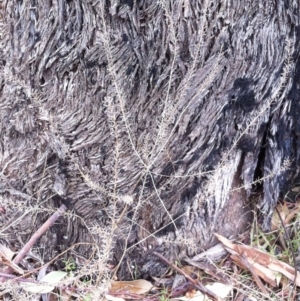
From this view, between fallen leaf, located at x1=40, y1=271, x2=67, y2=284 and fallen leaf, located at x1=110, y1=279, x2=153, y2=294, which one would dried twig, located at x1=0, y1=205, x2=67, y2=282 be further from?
fallen leaf, located at x1=110, y1=279, x2=153, y2=294

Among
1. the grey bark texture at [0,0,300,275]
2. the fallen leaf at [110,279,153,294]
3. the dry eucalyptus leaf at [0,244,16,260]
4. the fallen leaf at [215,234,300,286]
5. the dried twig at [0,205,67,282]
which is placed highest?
the grey bark texture at [0,0,300,275]

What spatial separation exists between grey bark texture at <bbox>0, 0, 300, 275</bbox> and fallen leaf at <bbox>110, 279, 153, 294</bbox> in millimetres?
61

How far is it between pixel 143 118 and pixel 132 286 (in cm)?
56

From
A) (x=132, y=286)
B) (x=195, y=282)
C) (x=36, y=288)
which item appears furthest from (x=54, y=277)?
(x=195, y=282)

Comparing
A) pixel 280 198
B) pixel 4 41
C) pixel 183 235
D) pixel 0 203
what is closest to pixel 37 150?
pixel 0 203

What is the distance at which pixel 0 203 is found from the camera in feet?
5.07

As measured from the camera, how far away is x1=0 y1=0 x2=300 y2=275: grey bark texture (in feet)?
4.21

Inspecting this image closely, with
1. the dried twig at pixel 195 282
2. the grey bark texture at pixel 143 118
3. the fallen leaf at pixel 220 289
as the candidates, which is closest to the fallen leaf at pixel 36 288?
the grey bark texture at pixel 143 118

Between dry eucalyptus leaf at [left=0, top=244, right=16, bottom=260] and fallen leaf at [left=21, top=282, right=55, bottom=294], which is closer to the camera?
fallen leaf at [left=21, top=282, right=55, bottom=294]

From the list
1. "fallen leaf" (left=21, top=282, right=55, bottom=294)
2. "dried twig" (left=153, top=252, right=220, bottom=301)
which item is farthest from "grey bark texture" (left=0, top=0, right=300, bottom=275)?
"fallen leaf" (left=21, top=282, right=55, bottom=294)

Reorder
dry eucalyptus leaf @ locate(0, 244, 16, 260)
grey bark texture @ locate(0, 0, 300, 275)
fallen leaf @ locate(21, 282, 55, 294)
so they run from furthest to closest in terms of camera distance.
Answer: dry eucalyptus leaf @ locate(0, 244, 16, 260) < fallen leaf @ locate(21, 282, 55, 294) < grey bark texture @ locate(0, 0, 300, 275)

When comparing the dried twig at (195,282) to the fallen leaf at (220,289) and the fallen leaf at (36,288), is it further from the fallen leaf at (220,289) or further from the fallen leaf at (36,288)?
the fallen leaf at (36,288)

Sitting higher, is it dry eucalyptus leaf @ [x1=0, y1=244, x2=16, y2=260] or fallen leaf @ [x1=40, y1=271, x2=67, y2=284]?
dry eucalyptus leaf @ [x1=0, y1=244, x2=16, y2=260]

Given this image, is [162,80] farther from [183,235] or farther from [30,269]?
[30,269]
